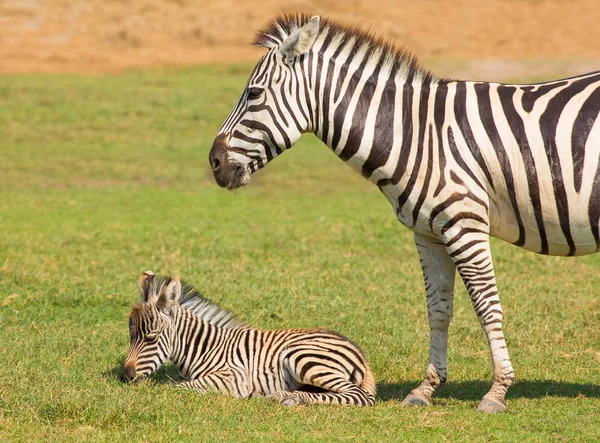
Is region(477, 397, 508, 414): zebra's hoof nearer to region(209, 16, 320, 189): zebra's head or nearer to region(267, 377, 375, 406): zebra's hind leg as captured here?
region(267, 377, 375, 406): zebra's hind leg

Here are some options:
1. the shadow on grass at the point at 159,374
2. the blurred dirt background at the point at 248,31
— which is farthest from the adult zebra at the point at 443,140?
the blurred dirt background at the point at 248,31

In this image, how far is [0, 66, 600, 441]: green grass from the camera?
7.00 meters

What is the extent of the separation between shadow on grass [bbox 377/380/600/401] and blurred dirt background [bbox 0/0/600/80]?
22.3m

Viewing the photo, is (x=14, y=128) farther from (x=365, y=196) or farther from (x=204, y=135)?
(x=365, y=196)

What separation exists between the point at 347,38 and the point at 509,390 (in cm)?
335

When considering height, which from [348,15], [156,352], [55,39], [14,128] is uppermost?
[348,15]

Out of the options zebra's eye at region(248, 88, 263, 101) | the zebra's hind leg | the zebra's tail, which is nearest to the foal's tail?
the zebra's tail

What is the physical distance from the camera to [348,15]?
125ft

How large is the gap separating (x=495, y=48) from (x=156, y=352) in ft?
98.4

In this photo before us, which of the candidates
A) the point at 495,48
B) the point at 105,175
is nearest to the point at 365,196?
the point at 105,175

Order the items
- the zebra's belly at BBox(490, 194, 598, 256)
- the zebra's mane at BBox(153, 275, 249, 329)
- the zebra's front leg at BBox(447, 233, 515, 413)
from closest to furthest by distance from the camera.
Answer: the zebra's front leg at BBox(447, 233, 515, 413) < the zebra's belly at BBox(490, 194, 598, 256) < the zebra's mane at BBox(153, 275, 249, 329)

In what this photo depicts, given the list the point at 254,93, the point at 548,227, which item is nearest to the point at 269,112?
the point at 254,93

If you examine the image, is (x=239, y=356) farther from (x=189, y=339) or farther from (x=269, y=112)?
(x=269, y=112)

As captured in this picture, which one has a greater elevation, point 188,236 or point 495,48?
point 495,48
